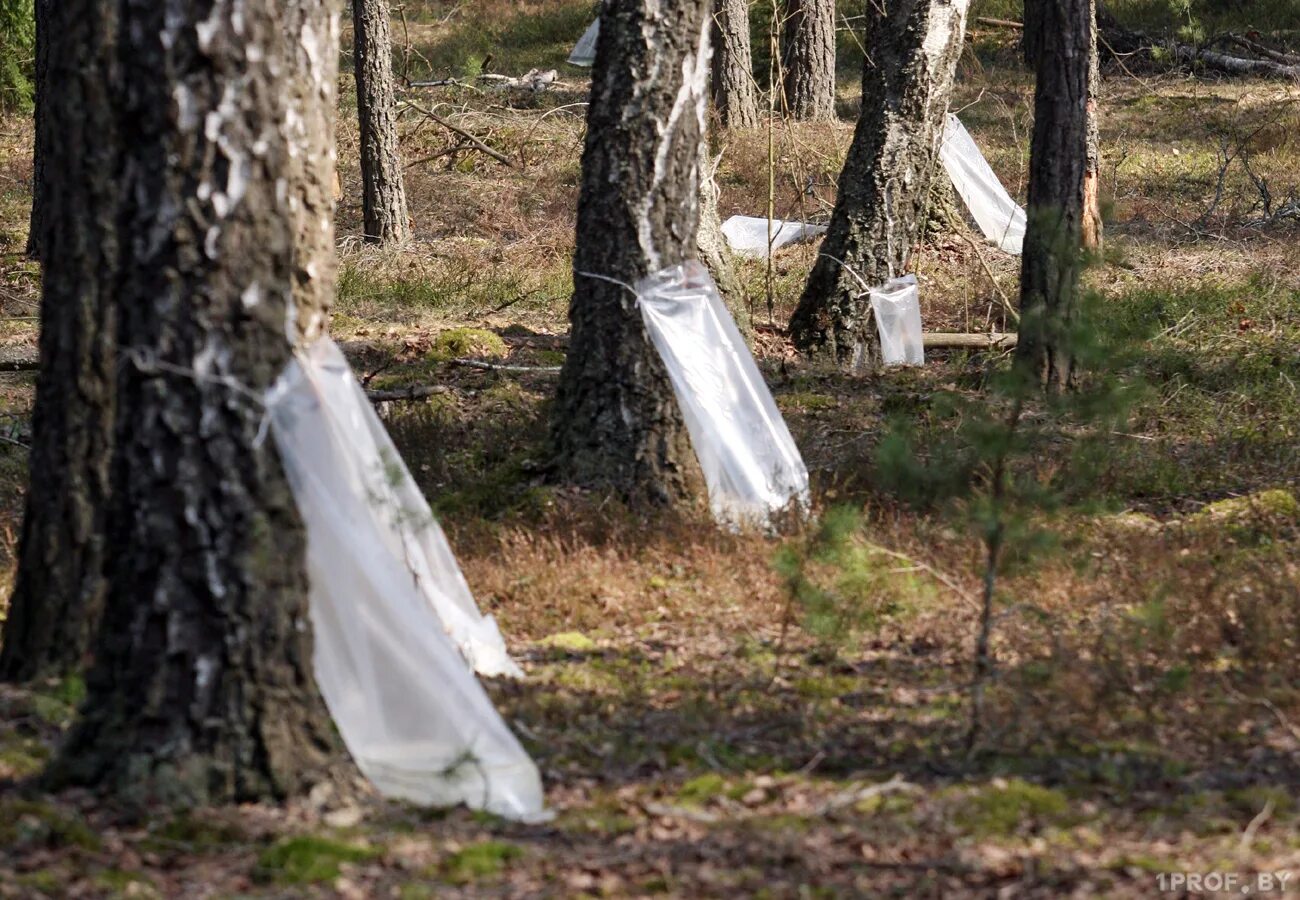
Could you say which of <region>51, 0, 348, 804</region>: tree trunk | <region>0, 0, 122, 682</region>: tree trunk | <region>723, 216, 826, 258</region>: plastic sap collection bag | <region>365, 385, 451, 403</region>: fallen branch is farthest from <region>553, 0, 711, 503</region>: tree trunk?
<region>723, 216, 826, 258</region>: plastic sap collection bag

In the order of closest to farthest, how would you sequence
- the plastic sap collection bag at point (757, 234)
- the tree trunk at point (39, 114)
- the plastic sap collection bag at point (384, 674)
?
the plastic sap collection bag at point (384, 674)
the tree trunk at point (39, 114)
the plastic sap collection bag at point (757, 234)

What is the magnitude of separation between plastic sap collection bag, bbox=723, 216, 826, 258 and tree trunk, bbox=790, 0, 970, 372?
2.94 m

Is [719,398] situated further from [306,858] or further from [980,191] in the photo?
[980,191]

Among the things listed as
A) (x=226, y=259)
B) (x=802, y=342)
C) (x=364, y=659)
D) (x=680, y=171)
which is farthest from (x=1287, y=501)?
(x=226, y=259)

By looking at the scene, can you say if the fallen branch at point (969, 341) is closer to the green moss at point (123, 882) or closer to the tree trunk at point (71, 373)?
the tree trunk at point (71, 373)

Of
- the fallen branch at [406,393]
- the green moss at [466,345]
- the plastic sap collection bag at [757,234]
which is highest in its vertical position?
the plastic sap collection bag at [757,234]

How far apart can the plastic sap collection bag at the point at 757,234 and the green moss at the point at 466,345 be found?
3.52m

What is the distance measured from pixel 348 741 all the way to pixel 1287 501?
500 centimetres

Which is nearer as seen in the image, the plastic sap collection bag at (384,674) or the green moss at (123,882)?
the green moss at (123,882)

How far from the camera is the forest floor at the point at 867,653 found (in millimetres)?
3625

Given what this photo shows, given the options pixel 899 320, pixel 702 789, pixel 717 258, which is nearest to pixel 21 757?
pixel 702 789

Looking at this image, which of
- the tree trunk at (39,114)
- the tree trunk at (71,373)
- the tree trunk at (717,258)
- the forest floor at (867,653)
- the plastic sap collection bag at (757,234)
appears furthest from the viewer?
the plastic sap collection bag at (757,234)

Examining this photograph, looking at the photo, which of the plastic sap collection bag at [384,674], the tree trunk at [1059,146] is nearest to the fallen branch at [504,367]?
the tree trunk at [1059,146]

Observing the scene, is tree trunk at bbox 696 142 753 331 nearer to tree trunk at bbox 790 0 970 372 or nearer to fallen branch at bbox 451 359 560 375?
tree trunk at bbox 790 0 970 372
